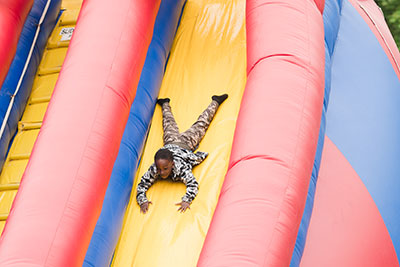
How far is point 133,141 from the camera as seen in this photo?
3.76 m

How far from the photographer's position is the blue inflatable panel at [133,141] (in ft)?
10.6

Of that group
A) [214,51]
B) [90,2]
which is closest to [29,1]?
[90,2]

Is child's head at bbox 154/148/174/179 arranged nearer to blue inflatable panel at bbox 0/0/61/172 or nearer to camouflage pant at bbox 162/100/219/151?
camouflage pant at bbox 162/100/219/151

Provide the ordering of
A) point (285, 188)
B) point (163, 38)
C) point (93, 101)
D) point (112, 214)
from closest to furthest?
point (285, 188), point (93, 101), point (112, 214), point (163, 38)

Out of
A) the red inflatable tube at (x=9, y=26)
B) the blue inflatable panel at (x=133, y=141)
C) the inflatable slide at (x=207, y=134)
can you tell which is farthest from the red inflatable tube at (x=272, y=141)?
the red inflatable tube at (x=9, y=26)

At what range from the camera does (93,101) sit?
295 cm

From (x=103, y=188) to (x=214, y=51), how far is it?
→ 190 cm

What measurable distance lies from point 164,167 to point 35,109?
1.28 meters

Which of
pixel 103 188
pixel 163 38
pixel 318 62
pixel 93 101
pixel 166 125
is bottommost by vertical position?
pixel 103 188

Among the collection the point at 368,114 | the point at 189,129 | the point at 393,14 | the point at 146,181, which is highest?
the point at 393,14

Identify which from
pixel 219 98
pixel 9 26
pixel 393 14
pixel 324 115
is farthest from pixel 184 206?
Answer: pixel 393 14

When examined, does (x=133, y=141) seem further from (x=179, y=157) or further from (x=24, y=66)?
(x=24, y=66)

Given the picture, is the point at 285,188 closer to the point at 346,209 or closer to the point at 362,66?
the point at 346,209

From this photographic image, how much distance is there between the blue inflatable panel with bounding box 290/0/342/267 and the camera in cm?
322
